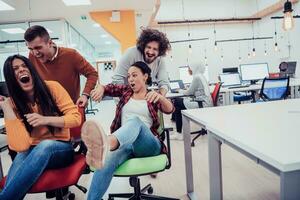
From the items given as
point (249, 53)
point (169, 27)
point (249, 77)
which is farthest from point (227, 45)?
point (249, 77)

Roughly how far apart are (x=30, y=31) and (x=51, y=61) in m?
0.31

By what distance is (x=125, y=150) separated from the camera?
1.62m

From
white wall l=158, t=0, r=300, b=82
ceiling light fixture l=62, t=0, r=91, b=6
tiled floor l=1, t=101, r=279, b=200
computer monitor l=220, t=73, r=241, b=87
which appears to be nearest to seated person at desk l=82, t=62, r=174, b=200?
tiled floor l=1, t=101, r=279, b=200

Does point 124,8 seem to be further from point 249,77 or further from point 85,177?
point 85,177

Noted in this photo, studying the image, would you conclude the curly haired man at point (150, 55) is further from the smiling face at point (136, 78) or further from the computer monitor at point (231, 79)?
the computer monitor at point (231, 79)

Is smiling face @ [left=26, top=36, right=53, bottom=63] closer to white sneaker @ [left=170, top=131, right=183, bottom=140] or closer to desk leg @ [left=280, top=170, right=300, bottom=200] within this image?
desk leg @ [left=280, top=170, right=300, bottom=200]

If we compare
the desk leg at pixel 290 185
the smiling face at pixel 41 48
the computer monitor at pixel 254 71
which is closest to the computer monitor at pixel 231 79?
the computer monitor at pixel 254 71

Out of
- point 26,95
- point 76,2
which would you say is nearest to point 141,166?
point 26,95

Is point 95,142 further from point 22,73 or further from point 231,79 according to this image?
point 231,79

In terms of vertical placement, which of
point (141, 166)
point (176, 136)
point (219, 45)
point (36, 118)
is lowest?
point (176, 136)

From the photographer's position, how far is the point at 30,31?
1.94 meters

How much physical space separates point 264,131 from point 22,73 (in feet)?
4.69

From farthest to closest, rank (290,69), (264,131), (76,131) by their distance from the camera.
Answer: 1. (290,69)
2. (76,131)
3. (264,131)

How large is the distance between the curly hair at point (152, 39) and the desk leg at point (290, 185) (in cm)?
161
